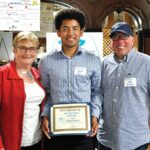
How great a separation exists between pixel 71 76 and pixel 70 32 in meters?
0.30

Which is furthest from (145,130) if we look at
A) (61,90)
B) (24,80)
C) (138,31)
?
(138,31)

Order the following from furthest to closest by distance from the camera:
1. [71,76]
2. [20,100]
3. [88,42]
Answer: [88,42] < [71,76] < [20,100]

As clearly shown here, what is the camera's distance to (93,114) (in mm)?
2049

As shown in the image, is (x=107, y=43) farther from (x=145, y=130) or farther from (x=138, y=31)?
(x=145, y=130)

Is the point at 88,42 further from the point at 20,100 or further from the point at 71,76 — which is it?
the point at 20,100

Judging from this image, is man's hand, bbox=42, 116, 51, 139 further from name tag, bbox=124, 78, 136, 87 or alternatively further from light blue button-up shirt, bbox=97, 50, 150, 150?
name tag, bbox=124, 78, 136, 87

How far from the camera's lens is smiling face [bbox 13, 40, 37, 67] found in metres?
1.97

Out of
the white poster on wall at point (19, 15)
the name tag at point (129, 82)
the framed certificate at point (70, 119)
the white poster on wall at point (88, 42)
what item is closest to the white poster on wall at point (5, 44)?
the white poster on wall at point (19, 15)

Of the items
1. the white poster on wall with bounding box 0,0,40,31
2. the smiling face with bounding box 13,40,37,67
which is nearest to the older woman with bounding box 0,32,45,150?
the smiling face with bounding box 13,40,37,67

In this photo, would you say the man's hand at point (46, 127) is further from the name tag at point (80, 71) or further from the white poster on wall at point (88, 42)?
the white poster on wall at point (88, 42)

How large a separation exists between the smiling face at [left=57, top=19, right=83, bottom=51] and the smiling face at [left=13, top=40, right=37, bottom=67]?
0.21m

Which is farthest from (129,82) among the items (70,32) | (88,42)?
(88,42)

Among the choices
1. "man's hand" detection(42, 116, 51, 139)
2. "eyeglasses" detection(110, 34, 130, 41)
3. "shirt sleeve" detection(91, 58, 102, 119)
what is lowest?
"man's hand" detection(42, 116, 51, 139)

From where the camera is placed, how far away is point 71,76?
2.03m
